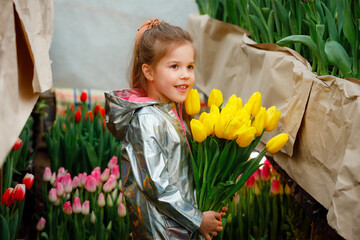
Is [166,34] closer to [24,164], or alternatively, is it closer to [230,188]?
[230,188]

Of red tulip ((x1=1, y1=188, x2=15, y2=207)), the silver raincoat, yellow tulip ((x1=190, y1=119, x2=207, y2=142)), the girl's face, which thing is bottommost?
red tulip ((x1=1, y1=188, x2=15, y2=207))

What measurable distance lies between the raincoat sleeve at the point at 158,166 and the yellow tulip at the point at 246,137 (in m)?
0.17

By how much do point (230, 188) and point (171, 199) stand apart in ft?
0.66

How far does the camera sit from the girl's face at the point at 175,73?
1.19 metres

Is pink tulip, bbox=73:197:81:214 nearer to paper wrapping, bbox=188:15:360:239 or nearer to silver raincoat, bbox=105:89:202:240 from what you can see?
silver raincoat, bbox=105:89:202:240

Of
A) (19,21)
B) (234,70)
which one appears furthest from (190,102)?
(234,70)

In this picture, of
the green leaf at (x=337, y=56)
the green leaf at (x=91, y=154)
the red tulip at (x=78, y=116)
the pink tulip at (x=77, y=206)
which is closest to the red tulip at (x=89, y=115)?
the red tulip at (x=78, y=116)

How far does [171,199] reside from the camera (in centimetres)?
109

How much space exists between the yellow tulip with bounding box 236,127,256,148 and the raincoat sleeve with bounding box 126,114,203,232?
17cm

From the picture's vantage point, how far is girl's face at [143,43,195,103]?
119 cm

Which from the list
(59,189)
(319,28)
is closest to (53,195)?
(59,189)

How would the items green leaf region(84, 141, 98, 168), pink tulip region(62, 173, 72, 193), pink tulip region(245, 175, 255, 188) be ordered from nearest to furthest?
pink tulip region(62, 173, 72, 193) → pink tulip region(245, 175, 255, 188) → green leaf region(84, 141, 98, 168)

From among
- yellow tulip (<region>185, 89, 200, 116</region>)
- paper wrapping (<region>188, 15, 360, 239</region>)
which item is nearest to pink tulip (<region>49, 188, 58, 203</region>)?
yellow tulip (<region>185, 89, 200, 116</region>)

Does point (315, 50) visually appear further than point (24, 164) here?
No
